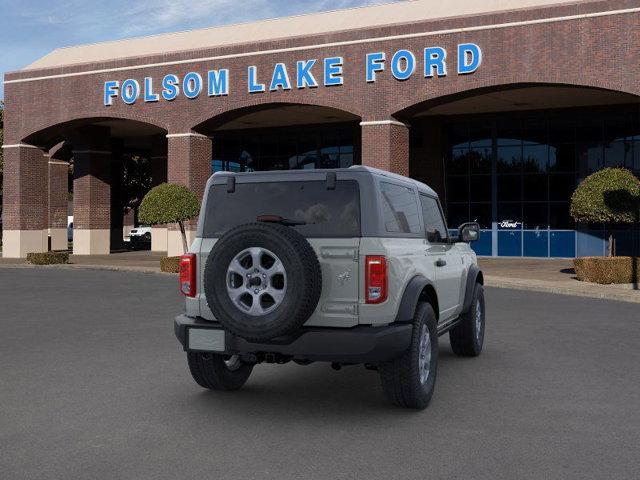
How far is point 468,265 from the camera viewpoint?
922 cm

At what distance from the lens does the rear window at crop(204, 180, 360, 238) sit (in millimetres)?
6465

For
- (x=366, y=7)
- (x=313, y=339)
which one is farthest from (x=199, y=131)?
(x=313, y=339)

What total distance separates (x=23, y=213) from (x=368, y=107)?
58.0 feet

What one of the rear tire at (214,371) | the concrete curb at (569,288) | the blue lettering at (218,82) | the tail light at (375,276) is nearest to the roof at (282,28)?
the blue lettering at (218,82)

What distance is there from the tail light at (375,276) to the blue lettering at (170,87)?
28080 millimetres

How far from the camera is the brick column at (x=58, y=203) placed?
41.7 m

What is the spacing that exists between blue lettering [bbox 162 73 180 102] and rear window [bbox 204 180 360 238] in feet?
88.6

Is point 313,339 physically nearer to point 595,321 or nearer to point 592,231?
point 595,321

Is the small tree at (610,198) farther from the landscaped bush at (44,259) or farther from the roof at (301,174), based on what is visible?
the landscaped bush at (44,259)

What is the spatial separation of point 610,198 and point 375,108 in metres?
9.68

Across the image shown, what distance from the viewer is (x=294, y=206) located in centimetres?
668

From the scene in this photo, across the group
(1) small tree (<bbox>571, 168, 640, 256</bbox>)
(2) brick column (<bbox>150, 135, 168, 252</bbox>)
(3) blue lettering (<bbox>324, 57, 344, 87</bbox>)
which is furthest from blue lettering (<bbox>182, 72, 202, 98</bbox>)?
(1) small tree (<bbox>571, 168, 640, 256</bbox>)

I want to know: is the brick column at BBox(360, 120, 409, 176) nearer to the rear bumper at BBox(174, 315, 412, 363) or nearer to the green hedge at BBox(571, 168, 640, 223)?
the green hedge at BBox(571, 168, 640, 223)

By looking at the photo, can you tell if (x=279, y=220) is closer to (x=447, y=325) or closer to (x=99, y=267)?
(x=447, y=325)
